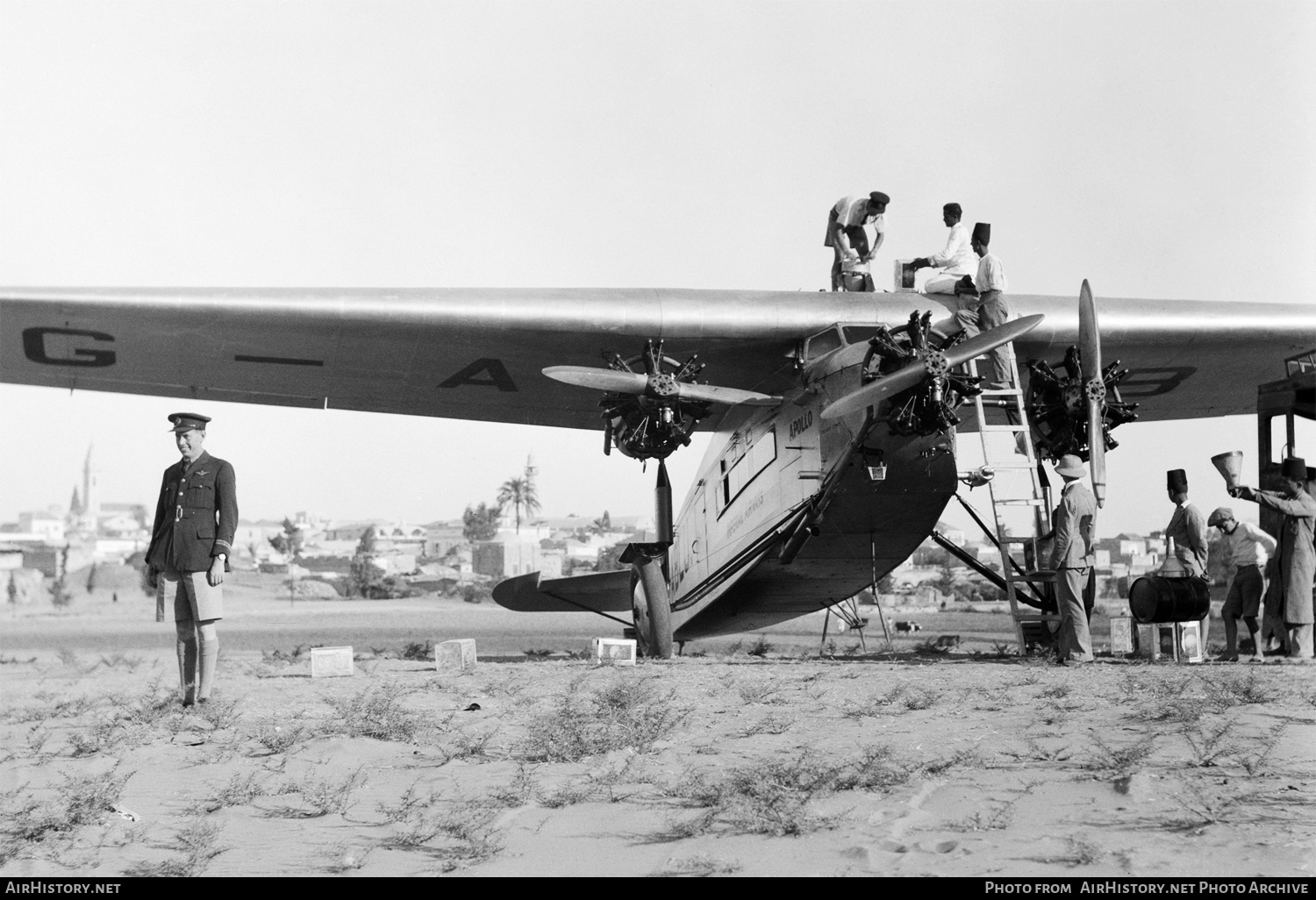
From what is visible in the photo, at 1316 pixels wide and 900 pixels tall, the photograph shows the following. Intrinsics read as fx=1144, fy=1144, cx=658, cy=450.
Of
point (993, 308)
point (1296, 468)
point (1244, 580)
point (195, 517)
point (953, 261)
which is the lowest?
point (1244, 580)

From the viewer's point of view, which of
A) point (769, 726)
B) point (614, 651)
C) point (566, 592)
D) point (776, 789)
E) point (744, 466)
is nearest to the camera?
point (776, 789)

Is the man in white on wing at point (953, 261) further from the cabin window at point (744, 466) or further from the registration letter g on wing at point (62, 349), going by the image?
the registration letter g on wing at point (62, 349)

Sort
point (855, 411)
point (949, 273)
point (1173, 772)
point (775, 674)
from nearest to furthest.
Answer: point (1173, 772), point (775, 674), point (855, 411), point (949, 273)

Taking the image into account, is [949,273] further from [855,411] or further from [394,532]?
[394,532]

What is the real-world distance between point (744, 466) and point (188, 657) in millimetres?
7610

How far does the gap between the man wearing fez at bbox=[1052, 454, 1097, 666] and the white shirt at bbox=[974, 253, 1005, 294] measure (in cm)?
245

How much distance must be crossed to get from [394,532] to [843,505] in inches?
5608

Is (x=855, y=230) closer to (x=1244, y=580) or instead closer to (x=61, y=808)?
(x=1244, y=580)

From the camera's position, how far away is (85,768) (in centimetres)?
567

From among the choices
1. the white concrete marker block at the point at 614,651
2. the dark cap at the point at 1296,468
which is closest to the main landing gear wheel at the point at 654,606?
the white concrete marker block at the point at 614,651

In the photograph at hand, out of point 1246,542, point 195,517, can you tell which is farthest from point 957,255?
point 195,517

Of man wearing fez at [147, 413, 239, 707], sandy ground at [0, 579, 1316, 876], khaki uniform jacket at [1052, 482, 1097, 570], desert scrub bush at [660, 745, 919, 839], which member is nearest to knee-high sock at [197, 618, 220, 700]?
man wearing fez at [147, 413, 239, 707]

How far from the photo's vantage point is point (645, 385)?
11352mm

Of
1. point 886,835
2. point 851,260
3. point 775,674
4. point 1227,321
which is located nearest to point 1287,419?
point 1227,321
